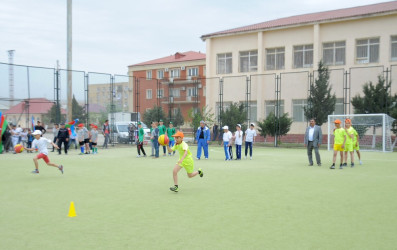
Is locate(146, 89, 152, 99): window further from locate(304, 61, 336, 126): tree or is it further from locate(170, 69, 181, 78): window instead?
locate(170, 69, 181, 78): window

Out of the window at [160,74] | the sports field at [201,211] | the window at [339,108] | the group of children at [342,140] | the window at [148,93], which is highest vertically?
the window at [160,74]

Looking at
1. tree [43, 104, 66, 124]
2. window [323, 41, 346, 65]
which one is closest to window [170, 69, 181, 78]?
window [323, 41, 346, 65]

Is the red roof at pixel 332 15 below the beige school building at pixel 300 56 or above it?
above

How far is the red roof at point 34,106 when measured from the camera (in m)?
23.2

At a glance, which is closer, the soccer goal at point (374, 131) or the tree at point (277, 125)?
the soccer goal at point (374, 131)

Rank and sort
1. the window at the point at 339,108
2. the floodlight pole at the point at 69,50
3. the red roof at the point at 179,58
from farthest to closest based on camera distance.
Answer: the red roof at the point at 179,58 < the window at the point at 339,108 < the floodlight pole at the point at 69,50

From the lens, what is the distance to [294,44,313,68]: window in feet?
117

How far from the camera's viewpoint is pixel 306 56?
35.9 metres

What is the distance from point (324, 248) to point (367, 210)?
2822 mm

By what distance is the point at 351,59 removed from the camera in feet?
110

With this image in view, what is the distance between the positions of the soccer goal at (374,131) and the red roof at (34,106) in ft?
58.1

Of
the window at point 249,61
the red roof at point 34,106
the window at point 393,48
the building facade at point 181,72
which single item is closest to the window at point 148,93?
the window at point 249,61

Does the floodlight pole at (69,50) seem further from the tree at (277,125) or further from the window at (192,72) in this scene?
the window at (192,72)

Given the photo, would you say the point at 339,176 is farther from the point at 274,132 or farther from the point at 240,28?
the point at 240,28
